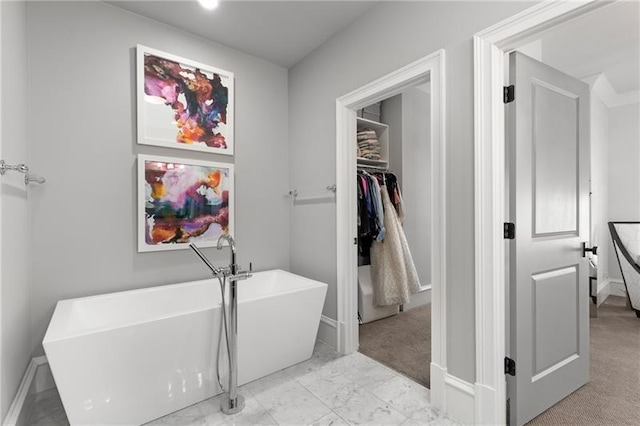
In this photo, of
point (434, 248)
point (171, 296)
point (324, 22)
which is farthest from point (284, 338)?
point (324, 22)

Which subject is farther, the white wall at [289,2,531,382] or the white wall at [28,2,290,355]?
the white wall at [28,2,290,355]

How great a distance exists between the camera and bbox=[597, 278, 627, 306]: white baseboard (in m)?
3.90

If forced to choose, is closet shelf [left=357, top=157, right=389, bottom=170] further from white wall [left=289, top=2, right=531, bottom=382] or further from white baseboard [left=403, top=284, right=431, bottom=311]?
white baseboard [left=403, top=284, right=431, bottom=311]

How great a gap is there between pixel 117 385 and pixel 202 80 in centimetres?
228

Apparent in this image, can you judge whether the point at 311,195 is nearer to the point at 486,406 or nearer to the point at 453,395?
the point at 453,395

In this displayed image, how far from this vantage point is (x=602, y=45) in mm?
2865

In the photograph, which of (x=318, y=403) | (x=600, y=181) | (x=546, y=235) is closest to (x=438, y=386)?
(x=318, y=403)

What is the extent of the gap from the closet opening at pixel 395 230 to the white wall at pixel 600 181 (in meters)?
1.99

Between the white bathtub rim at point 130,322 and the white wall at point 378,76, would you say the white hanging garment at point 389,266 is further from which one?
the white bathtub rim at point 130,322

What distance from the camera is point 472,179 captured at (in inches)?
62.7

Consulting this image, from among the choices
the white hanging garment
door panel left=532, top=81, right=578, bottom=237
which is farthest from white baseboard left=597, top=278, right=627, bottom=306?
door panel left=532, top=81, right=578, bottom=237

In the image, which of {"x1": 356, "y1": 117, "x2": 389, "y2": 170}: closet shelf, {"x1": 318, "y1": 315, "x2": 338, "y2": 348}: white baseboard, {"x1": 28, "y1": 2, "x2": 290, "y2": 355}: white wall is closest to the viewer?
{"x1": 28, "y1": 2, "x2": 290, "y2": 355}: white wall

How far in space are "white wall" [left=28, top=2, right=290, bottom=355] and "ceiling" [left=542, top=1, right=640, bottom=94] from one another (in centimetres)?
327

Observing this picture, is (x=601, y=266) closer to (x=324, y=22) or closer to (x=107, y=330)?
(x=324, y=22)
